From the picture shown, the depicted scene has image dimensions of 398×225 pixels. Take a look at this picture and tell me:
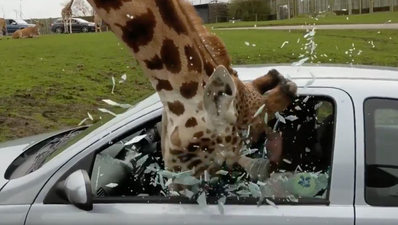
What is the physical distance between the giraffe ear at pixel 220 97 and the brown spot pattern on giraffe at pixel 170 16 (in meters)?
0.28

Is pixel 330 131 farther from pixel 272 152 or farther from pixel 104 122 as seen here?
pixel 104 122

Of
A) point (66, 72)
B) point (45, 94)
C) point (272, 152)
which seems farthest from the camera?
point (66, 72)

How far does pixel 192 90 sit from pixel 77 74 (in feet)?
27.0

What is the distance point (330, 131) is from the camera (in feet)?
8.54

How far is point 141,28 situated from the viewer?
251 centimetres

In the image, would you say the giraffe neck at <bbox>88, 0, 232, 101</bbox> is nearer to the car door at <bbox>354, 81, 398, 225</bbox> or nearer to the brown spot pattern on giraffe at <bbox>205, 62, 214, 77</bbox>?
the brown spot pattern on giraffe at <bbox>205, 62, 214, 77</bbox>

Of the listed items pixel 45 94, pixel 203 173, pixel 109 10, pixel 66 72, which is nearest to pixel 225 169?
pixel 203 173

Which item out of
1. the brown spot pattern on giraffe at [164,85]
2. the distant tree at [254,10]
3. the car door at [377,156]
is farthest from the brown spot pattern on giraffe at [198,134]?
the distant tree at [254,10]

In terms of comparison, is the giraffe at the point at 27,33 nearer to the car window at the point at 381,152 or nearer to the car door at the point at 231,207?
the car door at the point at 231,207

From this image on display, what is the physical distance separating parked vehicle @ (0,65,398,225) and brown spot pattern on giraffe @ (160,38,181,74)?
30cm

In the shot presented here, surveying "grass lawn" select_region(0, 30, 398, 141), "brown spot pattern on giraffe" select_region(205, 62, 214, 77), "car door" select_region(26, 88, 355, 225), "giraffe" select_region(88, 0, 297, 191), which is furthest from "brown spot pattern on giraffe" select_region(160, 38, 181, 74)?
"grass lawn" select_region(0, 30, 398, 141)

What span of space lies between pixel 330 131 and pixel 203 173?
0.63 metres

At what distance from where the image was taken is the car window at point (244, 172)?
2.59 metres

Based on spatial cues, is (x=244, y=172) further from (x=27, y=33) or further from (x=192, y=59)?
(x=27, y=33)
